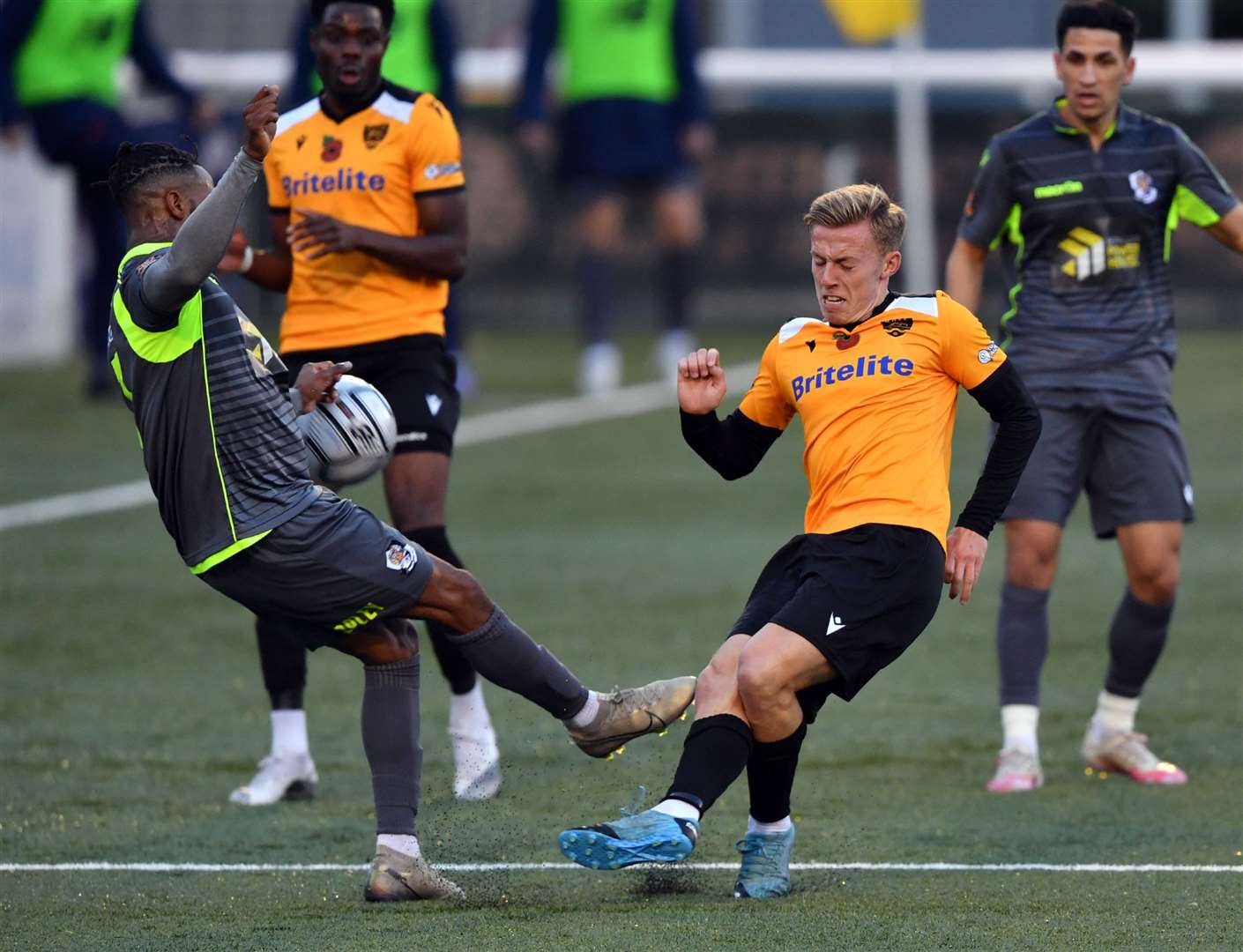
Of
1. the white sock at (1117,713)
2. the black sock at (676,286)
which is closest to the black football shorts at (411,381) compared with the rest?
the white sock at (1117,713)

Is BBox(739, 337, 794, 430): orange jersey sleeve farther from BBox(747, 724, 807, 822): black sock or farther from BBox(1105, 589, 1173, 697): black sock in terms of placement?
BBox(1105, 589, 1173, 697): black sock

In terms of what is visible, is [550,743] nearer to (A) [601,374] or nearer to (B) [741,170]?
(A) [601,374]

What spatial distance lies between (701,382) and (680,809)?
3.50 ft

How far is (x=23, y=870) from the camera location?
19.9ft

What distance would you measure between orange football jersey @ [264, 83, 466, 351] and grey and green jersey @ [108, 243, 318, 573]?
5.21 ft

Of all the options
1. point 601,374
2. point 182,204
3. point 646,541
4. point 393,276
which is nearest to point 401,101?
point 393,276

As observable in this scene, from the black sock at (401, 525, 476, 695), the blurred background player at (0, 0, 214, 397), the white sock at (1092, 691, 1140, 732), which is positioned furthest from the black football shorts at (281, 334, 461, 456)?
the blurred background player at (0, 0, 214, 397)

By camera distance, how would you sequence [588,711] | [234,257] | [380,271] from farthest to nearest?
[380,271], [234,257], [588,711]

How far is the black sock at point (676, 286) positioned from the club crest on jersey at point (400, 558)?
982 cm

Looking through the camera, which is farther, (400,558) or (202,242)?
(400,558)

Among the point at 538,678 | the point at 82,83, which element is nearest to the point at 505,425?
the point at 82,83

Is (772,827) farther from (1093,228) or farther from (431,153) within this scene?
(431,153)

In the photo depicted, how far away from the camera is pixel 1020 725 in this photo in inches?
280

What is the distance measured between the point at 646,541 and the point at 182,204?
6111mm
